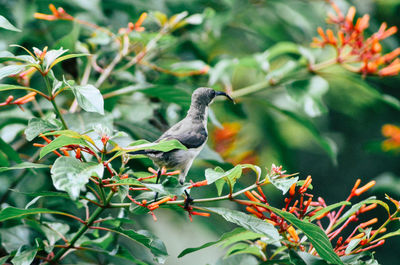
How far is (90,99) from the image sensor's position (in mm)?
915

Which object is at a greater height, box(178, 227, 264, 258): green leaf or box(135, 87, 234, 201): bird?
box(135, 87, 234, 201): bird

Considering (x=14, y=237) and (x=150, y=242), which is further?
(x=14, y=237)

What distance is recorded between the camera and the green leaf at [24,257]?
107 centimetres

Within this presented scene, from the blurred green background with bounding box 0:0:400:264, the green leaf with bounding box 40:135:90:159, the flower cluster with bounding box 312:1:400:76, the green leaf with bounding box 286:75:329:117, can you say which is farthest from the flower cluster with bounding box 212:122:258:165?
the green leaf with bounding box 40:135:90:159

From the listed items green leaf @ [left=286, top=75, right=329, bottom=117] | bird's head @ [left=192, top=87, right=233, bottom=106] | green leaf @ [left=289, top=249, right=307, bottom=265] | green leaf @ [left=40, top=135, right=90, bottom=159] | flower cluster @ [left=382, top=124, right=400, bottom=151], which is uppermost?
green leaf @ [left=40, top=135, right=90, bottom=159]

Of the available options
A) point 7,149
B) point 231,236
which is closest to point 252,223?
point 231,236

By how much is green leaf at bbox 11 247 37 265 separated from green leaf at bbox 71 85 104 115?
0.41 meters

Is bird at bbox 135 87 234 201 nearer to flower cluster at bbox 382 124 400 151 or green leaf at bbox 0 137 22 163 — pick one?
green leaf at bbox 0 137 22 163

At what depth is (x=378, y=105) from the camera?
8.84ft

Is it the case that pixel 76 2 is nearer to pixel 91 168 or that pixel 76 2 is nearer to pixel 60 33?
pixel 60 33

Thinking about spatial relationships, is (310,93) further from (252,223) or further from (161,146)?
(161,146)

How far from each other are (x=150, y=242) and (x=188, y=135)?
263 mm

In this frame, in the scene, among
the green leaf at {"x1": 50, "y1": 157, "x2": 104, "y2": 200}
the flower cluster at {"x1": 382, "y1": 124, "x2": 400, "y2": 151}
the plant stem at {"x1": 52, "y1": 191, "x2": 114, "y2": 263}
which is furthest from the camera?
the flower cluster at {"x1": 382, "y1": 124, "x2": 400, "y2": 151}

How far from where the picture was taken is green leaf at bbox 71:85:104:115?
2.96 feet
